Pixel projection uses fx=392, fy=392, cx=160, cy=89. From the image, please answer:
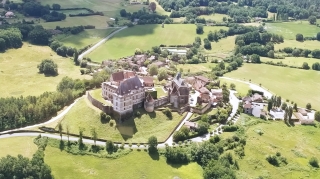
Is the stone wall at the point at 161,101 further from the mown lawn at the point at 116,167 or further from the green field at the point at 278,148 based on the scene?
the green field at the point at 278,148

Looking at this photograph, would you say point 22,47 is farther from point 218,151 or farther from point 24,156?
point 218,151

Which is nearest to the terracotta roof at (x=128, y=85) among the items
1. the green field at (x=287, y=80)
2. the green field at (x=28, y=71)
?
the green field at (x=28, y=71)

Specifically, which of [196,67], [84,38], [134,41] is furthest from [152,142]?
[84,38]

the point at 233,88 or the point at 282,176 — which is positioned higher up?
the point at 233,88

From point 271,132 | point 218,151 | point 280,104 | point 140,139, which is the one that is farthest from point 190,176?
point 280,104

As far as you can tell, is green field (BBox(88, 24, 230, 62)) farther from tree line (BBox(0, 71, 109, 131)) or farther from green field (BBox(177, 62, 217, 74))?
tree line (BBox(0, 71, 109, 131))

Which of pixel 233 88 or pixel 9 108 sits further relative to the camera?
pixel 233 88

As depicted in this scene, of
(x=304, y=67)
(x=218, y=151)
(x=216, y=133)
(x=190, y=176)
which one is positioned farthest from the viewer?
(x=304, y=67)
